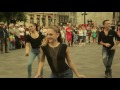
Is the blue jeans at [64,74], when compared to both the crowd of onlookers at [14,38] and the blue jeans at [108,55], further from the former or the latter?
the crowd of onlookers at [14,38]

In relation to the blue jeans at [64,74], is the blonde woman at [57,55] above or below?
above

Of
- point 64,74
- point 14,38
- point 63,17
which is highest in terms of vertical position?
point 64,74

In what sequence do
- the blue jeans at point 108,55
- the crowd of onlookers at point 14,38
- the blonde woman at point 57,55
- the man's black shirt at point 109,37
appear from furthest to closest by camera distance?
the crowd of onlookers at point 14,38 < the blue jeans at point 108,55 < the man's black shirt at point 109,37 < the blonde woman at point 57,55

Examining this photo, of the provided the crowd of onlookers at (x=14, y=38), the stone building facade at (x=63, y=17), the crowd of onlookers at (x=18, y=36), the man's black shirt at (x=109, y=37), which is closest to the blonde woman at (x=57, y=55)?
the man's black shirt at (x=109, y=37)

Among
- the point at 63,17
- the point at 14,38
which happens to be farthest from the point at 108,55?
the point at 63,17

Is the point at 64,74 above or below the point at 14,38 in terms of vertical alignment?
above

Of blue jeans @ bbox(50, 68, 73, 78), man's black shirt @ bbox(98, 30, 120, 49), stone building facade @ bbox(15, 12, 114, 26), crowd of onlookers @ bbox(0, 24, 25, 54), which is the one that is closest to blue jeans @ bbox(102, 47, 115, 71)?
man's black shirt @ bbox(98, 30, 120, 49)

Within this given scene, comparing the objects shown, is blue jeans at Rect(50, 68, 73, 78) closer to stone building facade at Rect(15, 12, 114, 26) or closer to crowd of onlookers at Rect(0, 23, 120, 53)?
crowd of onlookers at Rect(0, 23, 120, 53)

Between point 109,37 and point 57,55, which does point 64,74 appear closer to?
point 57,55
